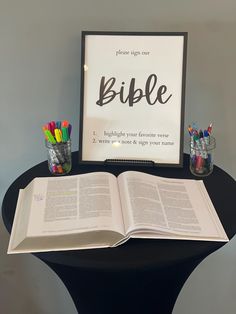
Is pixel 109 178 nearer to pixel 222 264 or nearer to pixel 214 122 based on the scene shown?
pixel 214 122

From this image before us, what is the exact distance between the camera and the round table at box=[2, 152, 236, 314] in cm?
80

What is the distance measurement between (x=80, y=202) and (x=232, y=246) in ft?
2.25

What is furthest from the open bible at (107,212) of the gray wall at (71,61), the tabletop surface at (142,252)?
the gray wall at (71,61)

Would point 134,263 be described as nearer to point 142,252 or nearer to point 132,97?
point 142,252

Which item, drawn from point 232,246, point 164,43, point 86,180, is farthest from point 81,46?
point 232,246

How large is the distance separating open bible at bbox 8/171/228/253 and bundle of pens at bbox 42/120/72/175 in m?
0.05

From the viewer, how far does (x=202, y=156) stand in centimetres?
106

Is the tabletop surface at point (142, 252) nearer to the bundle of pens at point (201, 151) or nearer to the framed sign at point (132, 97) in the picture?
the bundle of pens at point (201, 151)

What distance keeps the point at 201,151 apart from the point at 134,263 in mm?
391

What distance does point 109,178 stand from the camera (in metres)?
1.01

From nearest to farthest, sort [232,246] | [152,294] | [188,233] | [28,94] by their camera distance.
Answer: [188,233], [152,294], [28,94], [232,246]

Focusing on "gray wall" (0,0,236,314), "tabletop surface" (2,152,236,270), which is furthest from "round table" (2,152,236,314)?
"gray wall" (0,0,236,314)

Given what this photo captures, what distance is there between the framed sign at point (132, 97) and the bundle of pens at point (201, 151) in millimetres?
41

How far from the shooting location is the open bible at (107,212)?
827 mm
